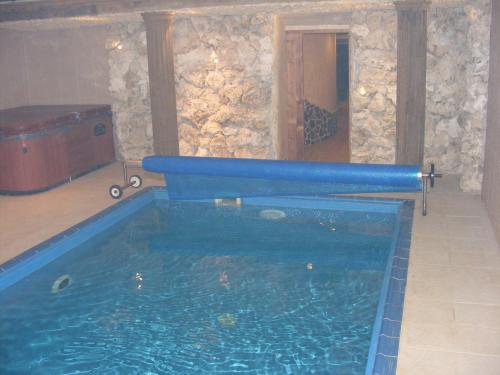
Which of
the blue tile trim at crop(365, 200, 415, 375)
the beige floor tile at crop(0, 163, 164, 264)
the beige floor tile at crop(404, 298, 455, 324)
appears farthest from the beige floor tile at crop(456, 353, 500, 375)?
the beige floor tile at crop(0, 163, 164, 264)

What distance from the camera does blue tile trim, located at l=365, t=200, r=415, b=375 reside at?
4.32 meters

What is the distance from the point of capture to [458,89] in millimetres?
9523

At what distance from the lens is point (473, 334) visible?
471 centimetres

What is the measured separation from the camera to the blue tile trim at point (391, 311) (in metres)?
4.32

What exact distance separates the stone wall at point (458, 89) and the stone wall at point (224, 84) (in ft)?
9.13

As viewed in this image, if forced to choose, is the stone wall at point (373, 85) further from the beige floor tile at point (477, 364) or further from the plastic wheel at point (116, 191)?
the beige floor tile at point (477, 364)

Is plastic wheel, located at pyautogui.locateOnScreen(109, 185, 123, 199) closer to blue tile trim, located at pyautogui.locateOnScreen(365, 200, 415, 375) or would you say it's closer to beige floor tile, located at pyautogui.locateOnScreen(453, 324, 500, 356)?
blue tile trim, located at pyautogui.locateOnScreen(365, 200, 415, 375)

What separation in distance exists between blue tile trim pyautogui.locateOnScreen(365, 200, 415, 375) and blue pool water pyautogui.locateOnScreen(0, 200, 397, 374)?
23 centimetres

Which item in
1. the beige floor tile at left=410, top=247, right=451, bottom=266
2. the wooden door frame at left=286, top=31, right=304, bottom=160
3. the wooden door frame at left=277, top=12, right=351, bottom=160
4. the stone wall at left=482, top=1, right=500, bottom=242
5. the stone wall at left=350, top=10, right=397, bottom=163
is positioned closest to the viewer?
the beige floor tile at left=410, top=247, right=451, bottom=266

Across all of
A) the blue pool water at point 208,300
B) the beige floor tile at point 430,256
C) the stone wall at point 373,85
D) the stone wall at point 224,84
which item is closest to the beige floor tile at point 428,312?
the blue pool water at point 208,300

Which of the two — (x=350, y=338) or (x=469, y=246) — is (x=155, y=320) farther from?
(x=469, y=246)

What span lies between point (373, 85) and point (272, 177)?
3117 millimetres

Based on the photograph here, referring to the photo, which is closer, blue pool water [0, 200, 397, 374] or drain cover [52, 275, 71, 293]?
blue pool water [0, 200, 397, 374]

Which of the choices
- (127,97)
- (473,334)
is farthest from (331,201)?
(127,97)
